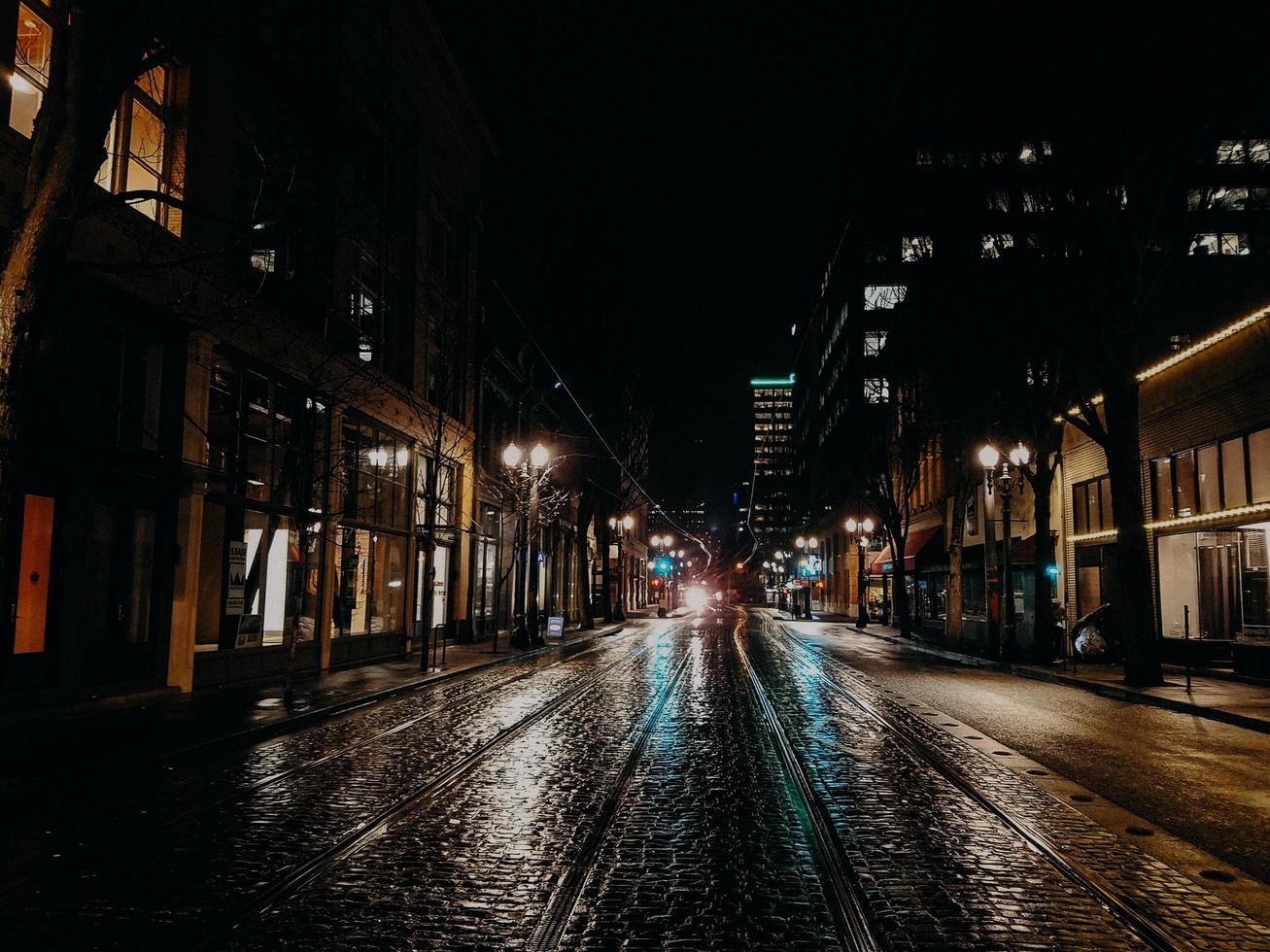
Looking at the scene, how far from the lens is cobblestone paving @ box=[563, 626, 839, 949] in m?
5.14

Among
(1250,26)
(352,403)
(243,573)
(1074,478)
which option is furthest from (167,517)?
(1074,478)

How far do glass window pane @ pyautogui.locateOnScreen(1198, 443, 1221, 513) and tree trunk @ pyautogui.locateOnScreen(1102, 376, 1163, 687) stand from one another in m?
3.46

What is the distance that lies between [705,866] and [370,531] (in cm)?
1954

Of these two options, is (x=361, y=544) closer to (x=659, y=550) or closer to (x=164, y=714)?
(x=164, y=714)

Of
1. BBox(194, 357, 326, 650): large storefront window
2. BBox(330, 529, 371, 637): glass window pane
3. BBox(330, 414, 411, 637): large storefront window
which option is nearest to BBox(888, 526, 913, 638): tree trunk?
BBox(330, 414, 411, 637): large storefront window

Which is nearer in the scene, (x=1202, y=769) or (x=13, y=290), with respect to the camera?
(x=13, y=290)

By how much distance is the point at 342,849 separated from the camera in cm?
680

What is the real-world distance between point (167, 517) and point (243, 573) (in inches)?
96.3

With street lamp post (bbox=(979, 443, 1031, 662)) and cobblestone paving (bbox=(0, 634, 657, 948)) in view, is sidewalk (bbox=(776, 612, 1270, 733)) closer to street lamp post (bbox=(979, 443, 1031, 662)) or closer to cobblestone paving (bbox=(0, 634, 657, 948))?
street lamp post (bbox=(979, 443, 1031, 662))

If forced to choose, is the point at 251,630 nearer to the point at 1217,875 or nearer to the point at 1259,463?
the point at 1217,875

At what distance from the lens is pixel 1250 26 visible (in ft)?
56.8

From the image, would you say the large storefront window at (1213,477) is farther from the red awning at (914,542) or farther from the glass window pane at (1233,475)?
the red awning at (914,542)

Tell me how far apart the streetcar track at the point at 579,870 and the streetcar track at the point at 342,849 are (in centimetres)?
163

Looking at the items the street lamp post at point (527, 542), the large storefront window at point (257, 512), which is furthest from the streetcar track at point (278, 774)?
the street lamp post at point (527, 542)
